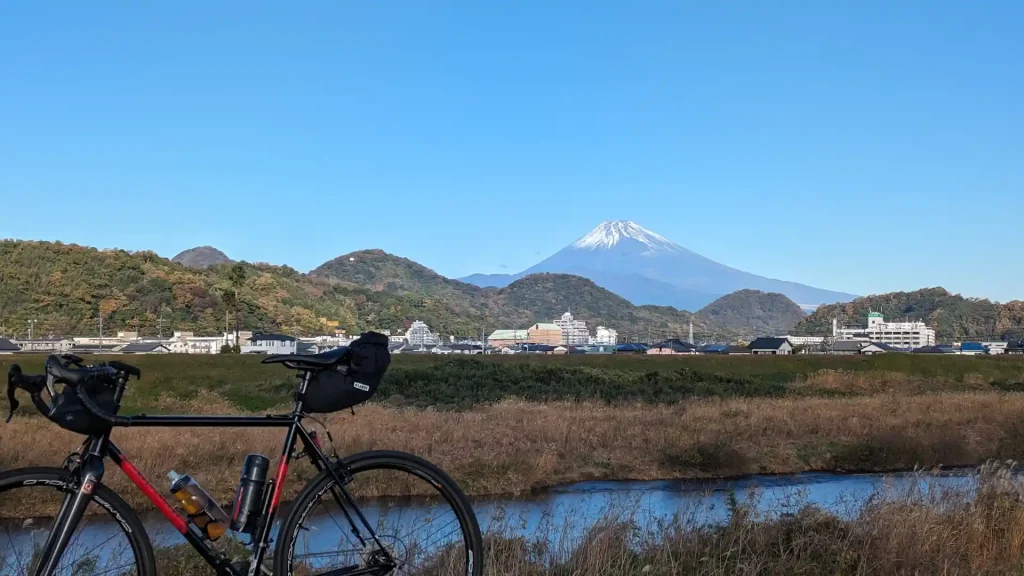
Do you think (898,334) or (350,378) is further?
(898,334)

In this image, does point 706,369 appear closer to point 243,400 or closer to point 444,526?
point 243,400

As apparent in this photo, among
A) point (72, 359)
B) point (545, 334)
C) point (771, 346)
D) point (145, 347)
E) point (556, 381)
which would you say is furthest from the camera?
point (545, 334)

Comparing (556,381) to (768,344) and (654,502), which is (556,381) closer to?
(654,502)

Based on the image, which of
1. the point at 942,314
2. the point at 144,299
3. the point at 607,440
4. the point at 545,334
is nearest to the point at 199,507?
the point at 607,440

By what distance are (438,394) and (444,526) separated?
2527cm

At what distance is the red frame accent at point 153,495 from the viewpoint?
118 inches

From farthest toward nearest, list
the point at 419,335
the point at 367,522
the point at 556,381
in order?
the point at 419,335
the point at 556,381
the point at 367,522

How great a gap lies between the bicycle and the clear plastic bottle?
4 centimetres

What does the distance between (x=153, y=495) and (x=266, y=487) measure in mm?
387

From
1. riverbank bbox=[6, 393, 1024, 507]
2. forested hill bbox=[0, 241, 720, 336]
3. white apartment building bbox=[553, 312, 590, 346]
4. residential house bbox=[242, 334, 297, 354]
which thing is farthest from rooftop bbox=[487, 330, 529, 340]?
riverbank bbox=[6, 393, 1024, 507]

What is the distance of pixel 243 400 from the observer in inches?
1105

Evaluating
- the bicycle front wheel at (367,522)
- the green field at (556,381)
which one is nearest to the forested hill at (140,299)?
the green field at (556,381)

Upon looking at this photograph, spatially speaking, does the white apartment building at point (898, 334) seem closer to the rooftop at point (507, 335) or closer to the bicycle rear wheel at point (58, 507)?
the rooftop at point (507, 335)

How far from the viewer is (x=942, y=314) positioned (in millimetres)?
169250
